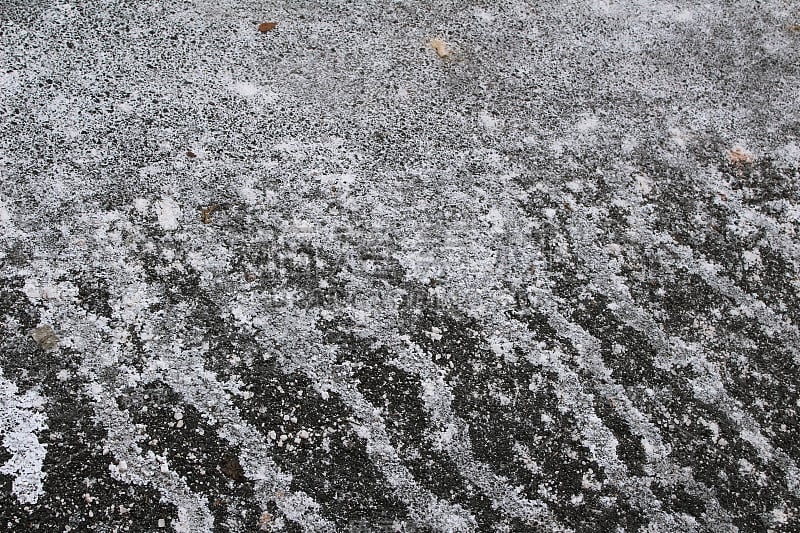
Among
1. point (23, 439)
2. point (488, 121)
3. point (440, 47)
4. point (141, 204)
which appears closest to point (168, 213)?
point (141, 204)

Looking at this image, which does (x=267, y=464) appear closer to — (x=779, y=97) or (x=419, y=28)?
(x=419, y=28)

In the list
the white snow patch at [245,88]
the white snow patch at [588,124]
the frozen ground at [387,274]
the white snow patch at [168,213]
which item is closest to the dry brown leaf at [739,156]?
the frozen ground at [387,274]

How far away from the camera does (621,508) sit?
157 centimetres

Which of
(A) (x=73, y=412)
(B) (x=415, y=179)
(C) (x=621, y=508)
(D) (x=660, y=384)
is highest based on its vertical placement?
(B) (x=415, y=179)

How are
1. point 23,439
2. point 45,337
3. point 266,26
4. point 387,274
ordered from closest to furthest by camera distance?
point 23,439 → point 45,337 → point 387,274 → point 266,26

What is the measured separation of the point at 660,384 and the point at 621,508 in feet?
1.24

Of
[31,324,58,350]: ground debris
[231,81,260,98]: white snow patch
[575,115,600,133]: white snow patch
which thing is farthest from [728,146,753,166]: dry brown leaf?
[31,324,58,350]: ground debris

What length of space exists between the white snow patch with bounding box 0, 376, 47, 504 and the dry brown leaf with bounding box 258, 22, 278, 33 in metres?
1.57

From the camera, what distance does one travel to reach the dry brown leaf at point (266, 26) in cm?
247

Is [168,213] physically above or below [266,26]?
below

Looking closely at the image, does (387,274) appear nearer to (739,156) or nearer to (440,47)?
(440,47)

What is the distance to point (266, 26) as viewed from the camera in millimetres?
2479

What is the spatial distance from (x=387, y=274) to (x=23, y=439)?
3.35 feet

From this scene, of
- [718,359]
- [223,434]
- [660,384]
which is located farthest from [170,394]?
[718,359]
